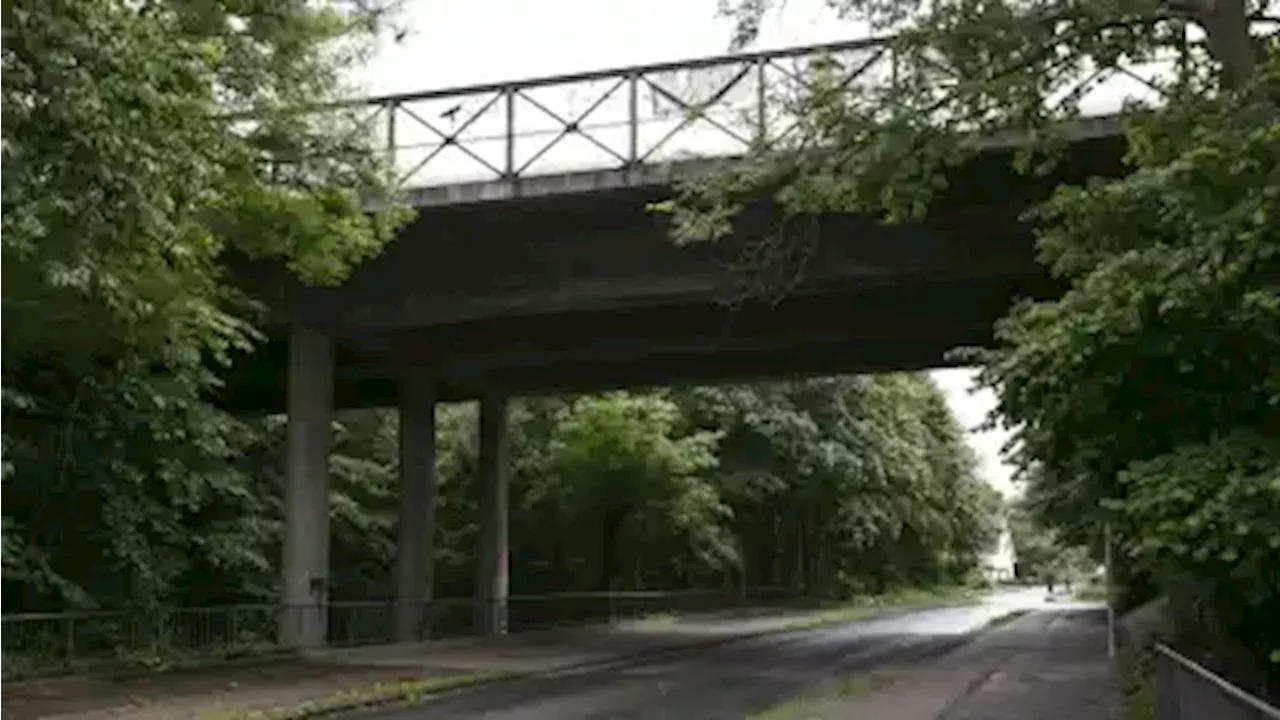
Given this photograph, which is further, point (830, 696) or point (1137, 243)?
point (830, 696)

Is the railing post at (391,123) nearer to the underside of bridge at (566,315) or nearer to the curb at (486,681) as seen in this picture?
the underside of bridge at (566,315)

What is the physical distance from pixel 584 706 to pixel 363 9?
9922 mm

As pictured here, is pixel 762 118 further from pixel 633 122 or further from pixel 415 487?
pixel 415 487

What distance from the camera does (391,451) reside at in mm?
48625

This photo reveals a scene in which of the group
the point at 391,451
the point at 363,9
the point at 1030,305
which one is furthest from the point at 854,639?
the point at 1030,305

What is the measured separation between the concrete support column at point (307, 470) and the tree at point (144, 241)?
1.09m

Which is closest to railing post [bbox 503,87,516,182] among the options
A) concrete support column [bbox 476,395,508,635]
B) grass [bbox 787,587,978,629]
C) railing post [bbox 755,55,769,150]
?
railing post [bbox 755,55,769,150]

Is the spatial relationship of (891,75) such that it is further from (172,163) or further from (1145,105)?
(172,163)

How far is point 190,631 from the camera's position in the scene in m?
25.5

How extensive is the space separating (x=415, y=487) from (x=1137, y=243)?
90.6 feet

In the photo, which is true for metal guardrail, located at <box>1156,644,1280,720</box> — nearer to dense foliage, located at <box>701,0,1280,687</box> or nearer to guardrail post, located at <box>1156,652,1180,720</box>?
guardrail post, located at <box>1156,652,1180,720</box>

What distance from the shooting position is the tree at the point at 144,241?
13289 millimetres

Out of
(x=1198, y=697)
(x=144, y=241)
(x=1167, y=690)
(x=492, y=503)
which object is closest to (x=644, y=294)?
(x=492, y=503)

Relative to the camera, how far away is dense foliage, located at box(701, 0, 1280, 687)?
10.4 meters
